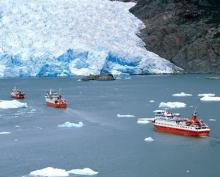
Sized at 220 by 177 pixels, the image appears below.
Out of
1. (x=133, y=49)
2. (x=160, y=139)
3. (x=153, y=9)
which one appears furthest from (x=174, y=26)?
(x=160, y=139)

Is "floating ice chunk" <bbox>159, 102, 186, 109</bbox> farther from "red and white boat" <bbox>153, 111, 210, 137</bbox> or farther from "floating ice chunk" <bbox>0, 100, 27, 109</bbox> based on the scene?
"floating ice chunk" <bbox>0, 100, 27, 109</bbox>

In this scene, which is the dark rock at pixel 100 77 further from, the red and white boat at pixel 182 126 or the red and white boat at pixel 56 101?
the red and white boat at pixel 182 126

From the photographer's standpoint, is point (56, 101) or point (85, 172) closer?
point (85, 172)

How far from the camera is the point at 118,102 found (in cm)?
6894

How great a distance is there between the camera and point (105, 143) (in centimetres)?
4181

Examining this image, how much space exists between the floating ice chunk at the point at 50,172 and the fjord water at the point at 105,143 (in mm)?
1003

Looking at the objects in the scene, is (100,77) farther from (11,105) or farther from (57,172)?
(57,172)

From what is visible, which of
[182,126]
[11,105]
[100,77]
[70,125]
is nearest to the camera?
[182,126]

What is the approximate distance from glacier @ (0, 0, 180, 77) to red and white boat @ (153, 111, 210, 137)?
53.6 metres

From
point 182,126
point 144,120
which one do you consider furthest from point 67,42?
point 182,126

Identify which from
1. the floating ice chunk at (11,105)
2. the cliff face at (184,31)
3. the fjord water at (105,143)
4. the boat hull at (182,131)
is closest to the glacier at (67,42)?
the cliff face at (184,31)

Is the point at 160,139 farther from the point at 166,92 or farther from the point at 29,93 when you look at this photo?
the point at 29,93

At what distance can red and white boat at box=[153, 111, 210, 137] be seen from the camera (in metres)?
43.7

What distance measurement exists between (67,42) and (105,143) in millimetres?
63749
